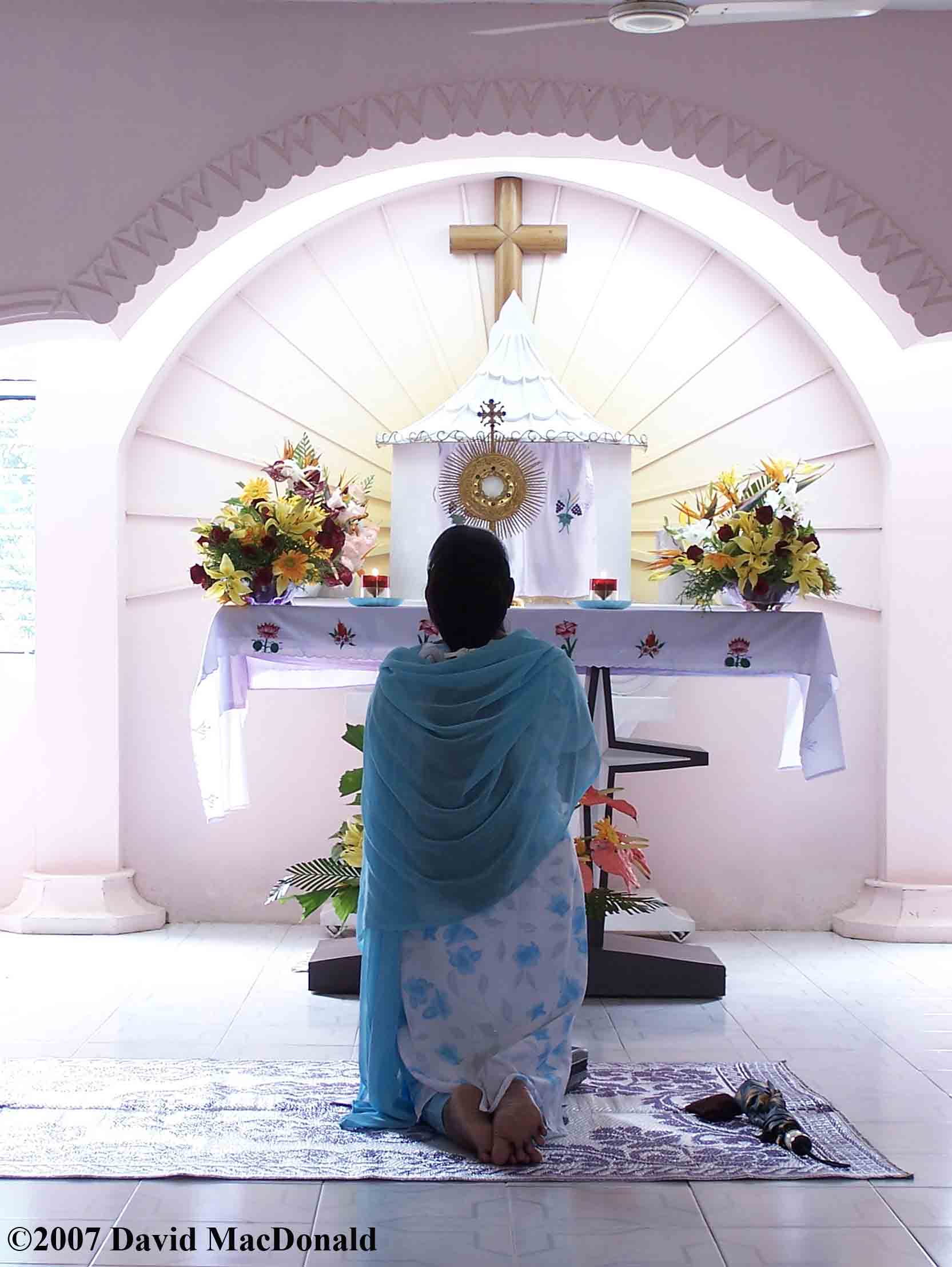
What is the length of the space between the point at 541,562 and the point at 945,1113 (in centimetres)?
296

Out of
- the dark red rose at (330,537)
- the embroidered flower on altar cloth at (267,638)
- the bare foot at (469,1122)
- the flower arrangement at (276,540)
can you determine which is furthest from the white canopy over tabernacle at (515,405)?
the bare foot at (469,1122)

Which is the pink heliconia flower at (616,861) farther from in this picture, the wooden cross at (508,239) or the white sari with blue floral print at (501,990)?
the wooden cross at (508,239)

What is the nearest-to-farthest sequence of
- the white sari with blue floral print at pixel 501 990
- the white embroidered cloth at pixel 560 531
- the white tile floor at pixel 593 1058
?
the white tile floor at pixel 593 1058, the white sari with blue floral print at pixel 501 990, the white embroidered cloth at pixel 560 531

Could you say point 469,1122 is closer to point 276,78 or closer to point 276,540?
point 276,540

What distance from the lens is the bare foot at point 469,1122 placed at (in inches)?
131

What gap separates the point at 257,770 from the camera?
256 inches

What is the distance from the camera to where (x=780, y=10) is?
12.7ft

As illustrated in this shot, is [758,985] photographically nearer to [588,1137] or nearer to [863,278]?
[588,1137]

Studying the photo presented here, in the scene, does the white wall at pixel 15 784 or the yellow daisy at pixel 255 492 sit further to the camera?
the white wall at pixel 15 784

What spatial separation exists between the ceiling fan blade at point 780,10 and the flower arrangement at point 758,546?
172 centimetres

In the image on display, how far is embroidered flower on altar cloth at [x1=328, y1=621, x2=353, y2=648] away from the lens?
5.18 m

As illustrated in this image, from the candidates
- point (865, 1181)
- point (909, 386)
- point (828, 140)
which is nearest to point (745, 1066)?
point (865, 1181)

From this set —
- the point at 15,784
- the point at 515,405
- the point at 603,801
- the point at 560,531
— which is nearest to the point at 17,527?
the point at 15,784

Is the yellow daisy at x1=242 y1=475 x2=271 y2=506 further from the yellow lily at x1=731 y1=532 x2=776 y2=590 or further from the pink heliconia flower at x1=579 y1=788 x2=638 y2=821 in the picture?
the yellow lily at x1=731 y1=532 x2=776 y2=590
